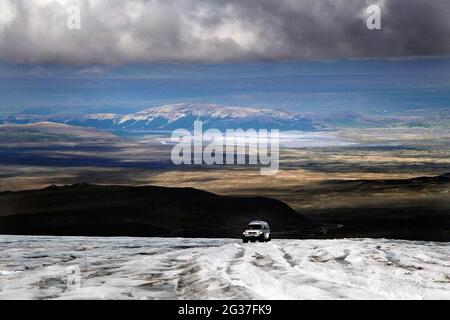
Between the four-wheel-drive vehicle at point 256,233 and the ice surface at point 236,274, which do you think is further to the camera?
the four-wheel-drive vehicle at point 256,233

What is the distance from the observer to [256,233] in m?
70.2

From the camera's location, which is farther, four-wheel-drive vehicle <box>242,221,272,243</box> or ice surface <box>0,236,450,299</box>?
four-wheel-drive vehicle <box>242,221,272,243</box>

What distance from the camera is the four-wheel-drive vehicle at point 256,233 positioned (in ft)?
230

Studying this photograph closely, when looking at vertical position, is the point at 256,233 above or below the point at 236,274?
below

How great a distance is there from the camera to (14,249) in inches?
2817

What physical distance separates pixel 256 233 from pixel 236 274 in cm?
2623

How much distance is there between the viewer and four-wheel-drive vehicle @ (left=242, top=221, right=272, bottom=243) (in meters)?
70.1

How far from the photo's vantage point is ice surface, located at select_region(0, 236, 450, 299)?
3872 cm

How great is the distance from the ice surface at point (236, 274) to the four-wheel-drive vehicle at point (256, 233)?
432 cm

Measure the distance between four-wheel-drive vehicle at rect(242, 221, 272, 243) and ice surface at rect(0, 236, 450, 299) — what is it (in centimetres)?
432

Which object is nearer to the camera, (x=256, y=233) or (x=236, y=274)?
(x=236, y=274)

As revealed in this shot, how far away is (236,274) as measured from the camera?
44.1 metres
